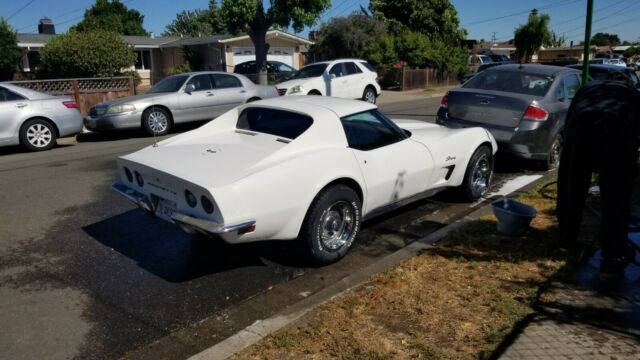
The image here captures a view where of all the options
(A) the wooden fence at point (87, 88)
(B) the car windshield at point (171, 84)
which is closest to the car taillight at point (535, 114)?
(B) the car windshield at point (171, 84)

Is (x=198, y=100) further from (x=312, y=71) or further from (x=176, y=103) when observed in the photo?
(x=312, y=71)

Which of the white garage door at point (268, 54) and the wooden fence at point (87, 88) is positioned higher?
the white garage door at point (268, 54)

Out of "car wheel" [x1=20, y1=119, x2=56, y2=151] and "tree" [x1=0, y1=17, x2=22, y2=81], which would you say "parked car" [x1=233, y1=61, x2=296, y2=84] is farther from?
"car wheel" [x1=20, y1=119, x2=56, y2=151]

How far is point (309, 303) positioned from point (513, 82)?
221 inches

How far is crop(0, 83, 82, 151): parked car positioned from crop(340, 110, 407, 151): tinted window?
26.3 ft

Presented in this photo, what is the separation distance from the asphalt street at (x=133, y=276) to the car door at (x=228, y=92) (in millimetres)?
6576

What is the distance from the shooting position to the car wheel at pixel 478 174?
611 cm

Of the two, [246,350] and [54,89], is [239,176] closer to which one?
[246,350]

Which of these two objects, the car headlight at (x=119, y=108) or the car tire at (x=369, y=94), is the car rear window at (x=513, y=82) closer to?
the car headlight at (x=119, y=108)

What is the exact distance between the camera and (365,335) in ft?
10.9

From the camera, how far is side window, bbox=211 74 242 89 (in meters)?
13.2

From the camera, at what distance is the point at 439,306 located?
3.70 meters

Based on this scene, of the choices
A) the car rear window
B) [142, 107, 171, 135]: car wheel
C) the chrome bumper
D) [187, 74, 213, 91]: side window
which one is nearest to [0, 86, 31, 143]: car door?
[142, 107, 171, 135]: car wheel

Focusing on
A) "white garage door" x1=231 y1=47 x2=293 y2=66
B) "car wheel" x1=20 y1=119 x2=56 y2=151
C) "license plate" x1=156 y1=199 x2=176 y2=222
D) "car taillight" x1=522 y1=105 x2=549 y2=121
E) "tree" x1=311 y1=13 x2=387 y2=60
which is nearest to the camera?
"license plate" x1=156 y1=199 x2=176 y2=222
